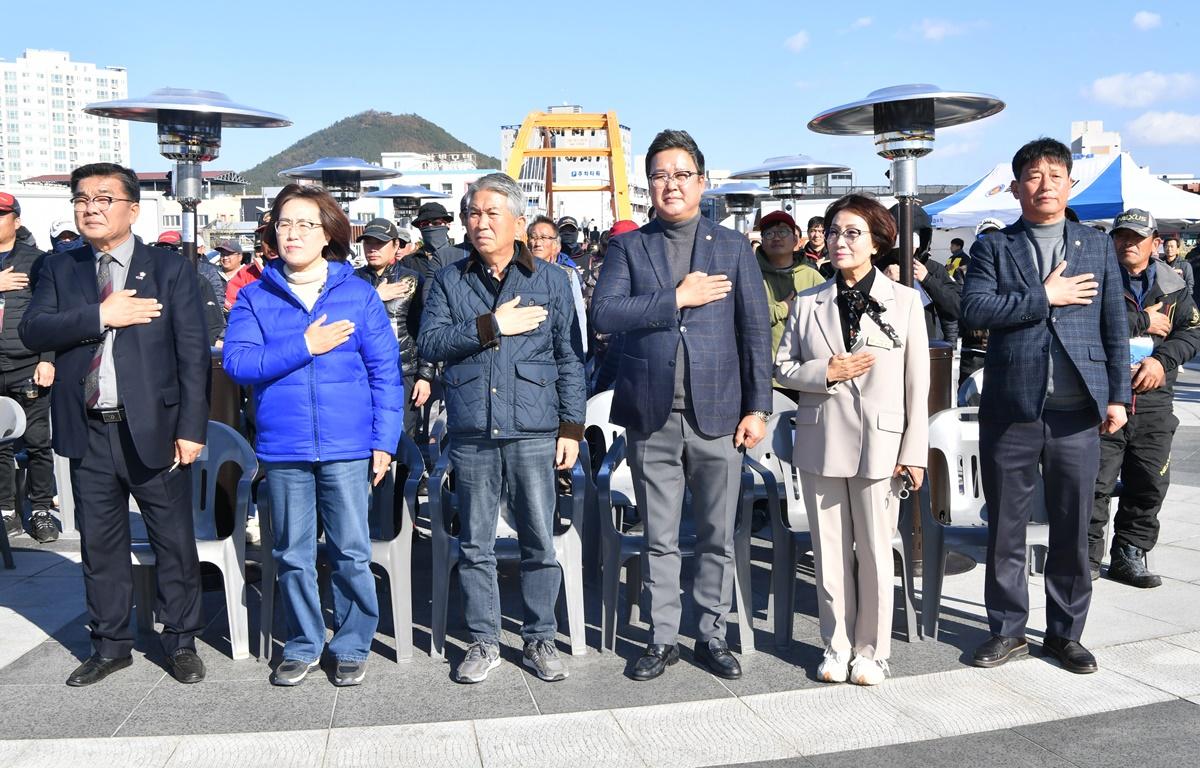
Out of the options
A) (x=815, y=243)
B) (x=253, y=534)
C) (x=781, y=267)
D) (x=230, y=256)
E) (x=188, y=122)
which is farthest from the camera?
(x=230, y=256)

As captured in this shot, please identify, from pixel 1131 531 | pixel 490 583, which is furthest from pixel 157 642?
pixel 1131 531

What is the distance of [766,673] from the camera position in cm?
422

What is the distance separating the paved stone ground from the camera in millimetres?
3486

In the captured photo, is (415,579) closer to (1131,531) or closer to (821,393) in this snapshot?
(821,393)

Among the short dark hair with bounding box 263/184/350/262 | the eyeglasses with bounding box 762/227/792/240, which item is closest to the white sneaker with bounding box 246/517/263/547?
the short dark hair with bounding box 263/184/350/262

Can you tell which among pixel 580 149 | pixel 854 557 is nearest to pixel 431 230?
pixel 854 557

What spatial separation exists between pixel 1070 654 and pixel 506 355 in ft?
8.21

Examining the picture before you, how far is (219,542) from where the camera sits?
4.45 meters

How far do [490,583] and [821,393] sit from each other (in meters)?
1.48

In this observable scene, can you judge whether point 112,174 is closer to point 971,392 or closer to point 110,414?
point 110,414

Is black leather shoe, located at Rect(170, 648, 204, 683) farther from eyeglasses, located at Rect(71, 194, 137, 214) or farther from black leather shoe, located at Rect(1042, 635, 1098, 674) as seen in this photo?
black leather shoe, located at Rect(1042, 635, 1098, 674)

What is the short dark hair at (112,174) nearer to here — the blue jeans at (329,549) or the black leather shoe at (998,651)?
the blue jeans at (329,549)

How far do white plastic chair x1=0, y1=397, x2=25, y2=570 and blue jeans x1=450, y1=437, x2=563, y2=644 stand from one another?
2.99 meters

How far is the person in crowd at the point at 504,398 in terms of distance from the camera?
158 inches
